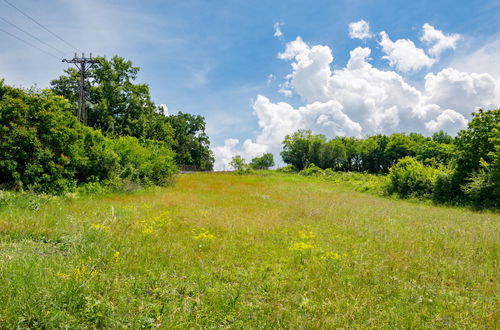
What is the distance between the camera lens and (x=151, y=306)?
380 cm

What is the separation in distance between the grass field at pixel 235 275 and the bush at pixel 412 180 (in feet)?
43.6

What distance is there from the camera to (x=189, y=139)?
227 ft

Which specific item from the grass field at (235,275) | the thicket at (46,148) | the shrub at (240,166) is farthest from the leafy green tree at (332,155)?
the grass field at (235,275)

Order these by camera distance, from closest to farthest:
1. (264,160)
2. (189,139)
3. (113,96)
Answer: (113,96), (189,139), (264,160)

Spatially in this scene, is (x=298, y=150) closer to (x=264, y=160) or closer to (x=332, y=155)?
(x=332, y=155)

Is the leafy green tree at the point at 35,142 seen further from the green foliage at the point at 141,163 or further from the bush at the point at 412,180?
the bush at the point at 412,180

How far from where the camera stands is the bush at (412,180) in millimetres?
21219

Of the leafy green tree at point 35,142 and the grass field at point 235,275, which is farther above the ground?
the leafy green tree at point 35,142

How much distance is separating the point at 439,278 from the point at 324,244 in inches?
112

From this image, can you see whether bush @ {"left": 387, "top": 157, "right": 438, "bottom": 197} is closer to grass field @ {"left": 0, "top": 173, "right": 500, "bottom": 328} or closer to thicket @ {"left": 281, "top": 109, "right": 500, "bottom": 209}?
thicket @ {"left": 281, "top": 109, "right": 500, "bottom": 209}

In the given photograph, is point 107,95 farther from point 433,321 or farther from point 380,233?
point 433,321

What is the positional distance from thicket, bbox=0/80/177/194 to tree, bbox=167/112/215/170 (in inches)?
1933

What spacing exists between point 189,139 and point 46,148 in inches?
2227

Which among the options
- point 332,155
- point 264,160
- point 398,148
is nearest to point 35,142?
point 332,155
